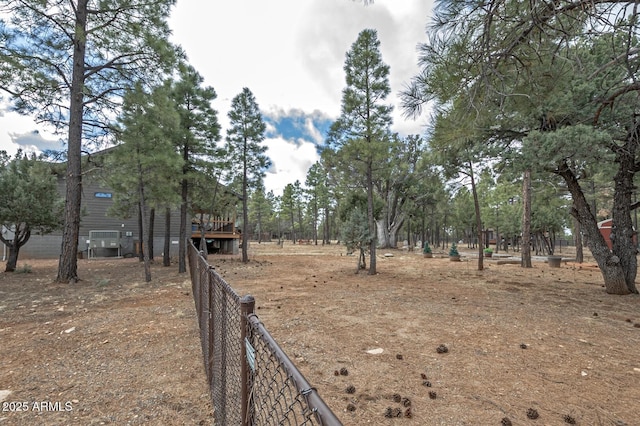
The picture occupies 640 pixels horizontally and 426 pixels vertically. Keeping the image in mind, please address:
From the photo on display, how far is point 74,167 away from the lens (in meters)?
8.68

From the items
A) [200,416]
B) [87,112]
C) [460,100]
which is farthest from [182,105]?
[200,416]

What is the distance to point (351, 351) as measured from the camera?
3.71 metres

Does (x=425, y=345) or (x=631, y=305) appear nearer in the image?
(x=425, y=345)

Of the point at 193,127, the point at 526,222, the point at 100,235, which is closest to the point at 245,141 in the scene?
the point at 193,127

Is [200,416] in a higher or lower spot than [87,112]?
lower

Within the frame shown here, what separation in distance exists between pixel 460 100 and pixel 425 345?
3.26 metres

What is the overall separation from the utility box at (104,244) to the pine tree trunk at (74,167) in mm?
10762

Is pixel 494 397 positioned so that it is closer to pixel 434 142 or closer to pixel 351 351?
pixel 351 351

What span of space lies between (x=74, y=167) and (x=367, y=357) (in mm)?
9842

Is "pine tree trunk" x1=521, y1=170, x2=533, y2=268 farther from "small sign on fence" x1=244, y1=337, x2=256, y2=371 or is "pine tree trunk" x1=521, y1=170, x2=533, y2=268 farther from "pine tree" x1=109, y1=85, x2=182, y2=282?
"small sign on fence" x1=244, y1=337, x2=256, y2=371

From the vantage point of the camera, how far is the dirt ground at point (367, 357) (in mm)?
2496

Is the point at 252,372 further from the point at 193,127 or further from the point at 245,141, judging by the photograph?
the point at 245,141

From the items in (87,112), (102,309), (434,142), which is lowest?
(102,309)

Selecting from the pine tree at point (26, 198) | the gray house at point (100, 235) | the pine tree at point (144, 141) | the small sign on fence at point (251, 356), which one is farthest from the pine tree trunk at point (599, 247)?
the gray house at point (100, 235)
